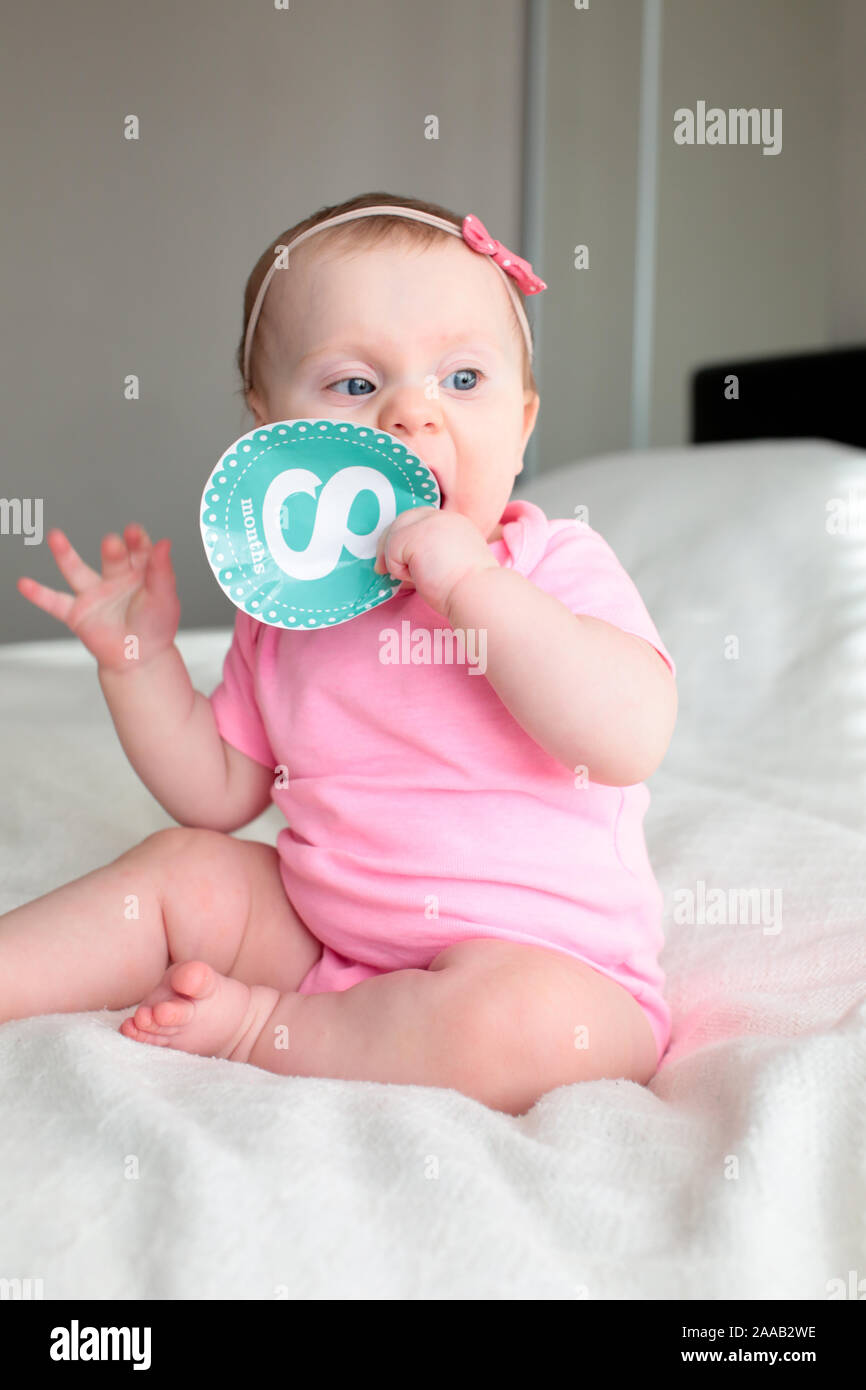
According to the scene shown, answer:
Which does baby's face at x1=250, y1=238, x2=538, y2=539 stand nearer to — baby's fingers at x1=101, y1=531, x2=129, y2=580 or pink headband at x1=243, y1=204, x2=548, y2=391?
pink headband at x1=243, y1=204, x2=548, y2=391

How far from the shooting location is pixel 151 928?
2.77 feet

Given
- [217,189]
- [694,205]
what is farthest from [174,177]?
[694,205]

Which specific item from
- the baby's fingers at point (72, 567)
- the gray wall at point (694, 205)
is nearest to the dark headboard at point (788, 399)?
the gray wall at point (694, 205)

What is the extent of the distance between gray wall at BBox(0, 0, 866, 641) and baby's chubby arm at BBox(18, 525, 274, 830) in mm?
1774

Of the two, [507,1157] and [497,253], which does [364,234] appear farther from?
[507,1157]

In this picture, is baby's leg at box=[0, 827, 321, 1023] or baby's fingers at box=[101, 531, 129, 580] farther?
baby's fingers at box=[101, 531, 129, 580]

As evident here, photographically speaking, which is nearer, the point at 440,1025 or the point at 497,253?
the point at 440,1025

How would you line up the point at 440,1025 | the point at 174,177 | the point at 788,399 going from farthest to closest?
the point at 174,177
the point at 788,399
the point at 440,1025

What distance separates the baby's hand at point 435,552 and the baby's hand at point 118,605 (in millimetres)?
234

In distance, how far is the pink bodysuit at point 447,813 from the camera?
805 millimetres

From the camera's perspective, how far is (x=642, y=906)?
848 mm

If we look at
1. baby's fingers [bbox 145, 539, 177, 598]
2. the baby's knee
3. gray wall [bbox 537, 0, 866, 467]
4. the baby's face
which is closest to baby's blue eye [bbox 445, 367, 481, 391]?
the baby's face

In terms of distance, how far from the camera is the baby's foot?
71cm

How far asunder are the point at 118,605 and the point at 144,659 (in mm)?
49
